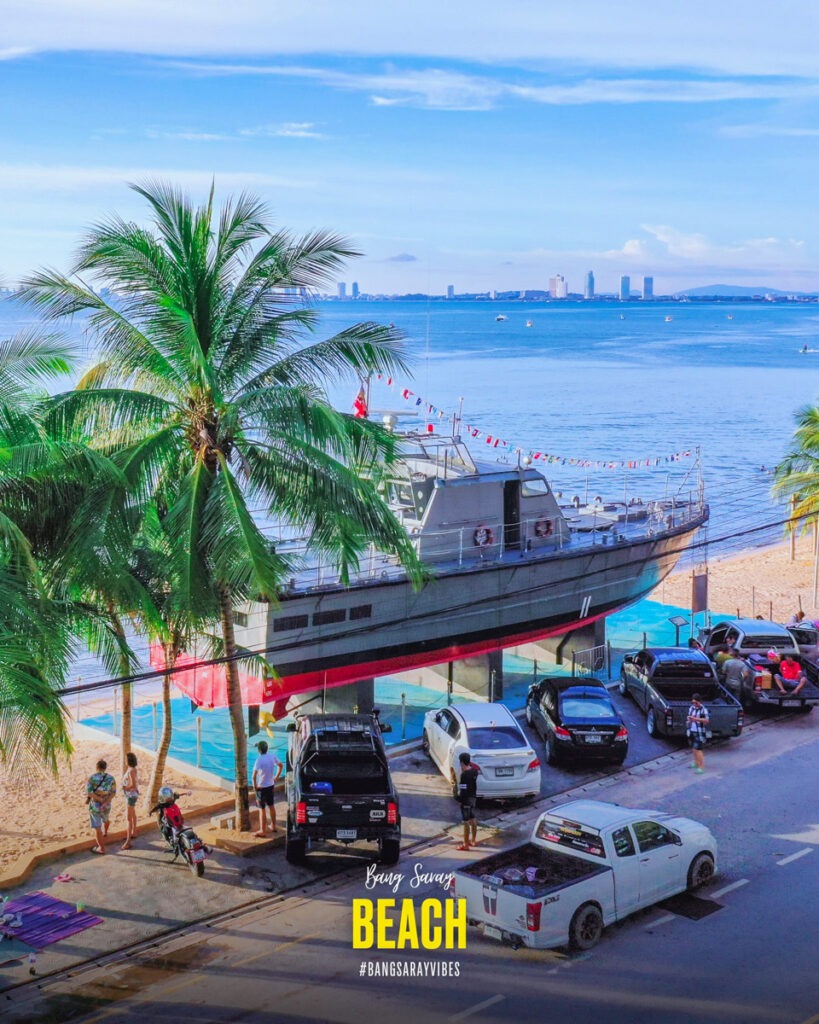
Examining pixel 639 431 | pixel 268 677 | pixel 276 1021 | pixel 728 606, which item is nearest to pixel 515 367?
pixel 639 431

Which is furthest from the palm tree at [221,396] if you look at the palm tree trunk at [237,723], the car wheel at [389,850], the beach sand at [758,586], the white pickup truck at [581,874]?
the beach sand at [758,586]

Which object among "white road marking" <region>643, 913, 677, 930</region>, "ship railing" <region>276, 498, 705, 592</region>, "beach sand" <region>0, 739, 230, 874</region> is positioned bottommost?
"white road marking" <region>643, 913, 677, 930</region>

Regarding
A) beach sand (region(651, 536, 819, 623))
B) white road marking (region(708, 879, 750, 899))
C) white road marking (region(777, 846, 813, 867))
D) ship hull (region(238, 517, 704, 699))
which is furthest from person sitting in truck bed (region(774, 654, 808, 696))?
white road marking (region(708, 879, 750, 899))

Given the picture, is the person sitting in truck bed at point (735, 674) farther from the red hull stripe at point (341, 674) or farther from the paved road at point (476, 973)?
the paved road at point (476, 973)

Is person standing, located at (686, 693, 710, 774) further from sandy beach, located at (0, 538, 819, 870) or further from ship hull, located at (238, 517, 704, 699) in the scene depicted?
sandy beach, located at (0, 538, 819, 870)

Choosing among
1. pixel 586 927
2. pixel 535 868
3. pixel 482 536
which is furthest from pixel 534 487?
pixel 586 927

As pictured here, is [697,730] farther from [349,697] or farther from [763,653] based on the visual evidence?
[349,697]

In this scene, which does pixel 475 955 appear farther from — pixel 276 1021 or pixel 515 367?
pixel 515 367
